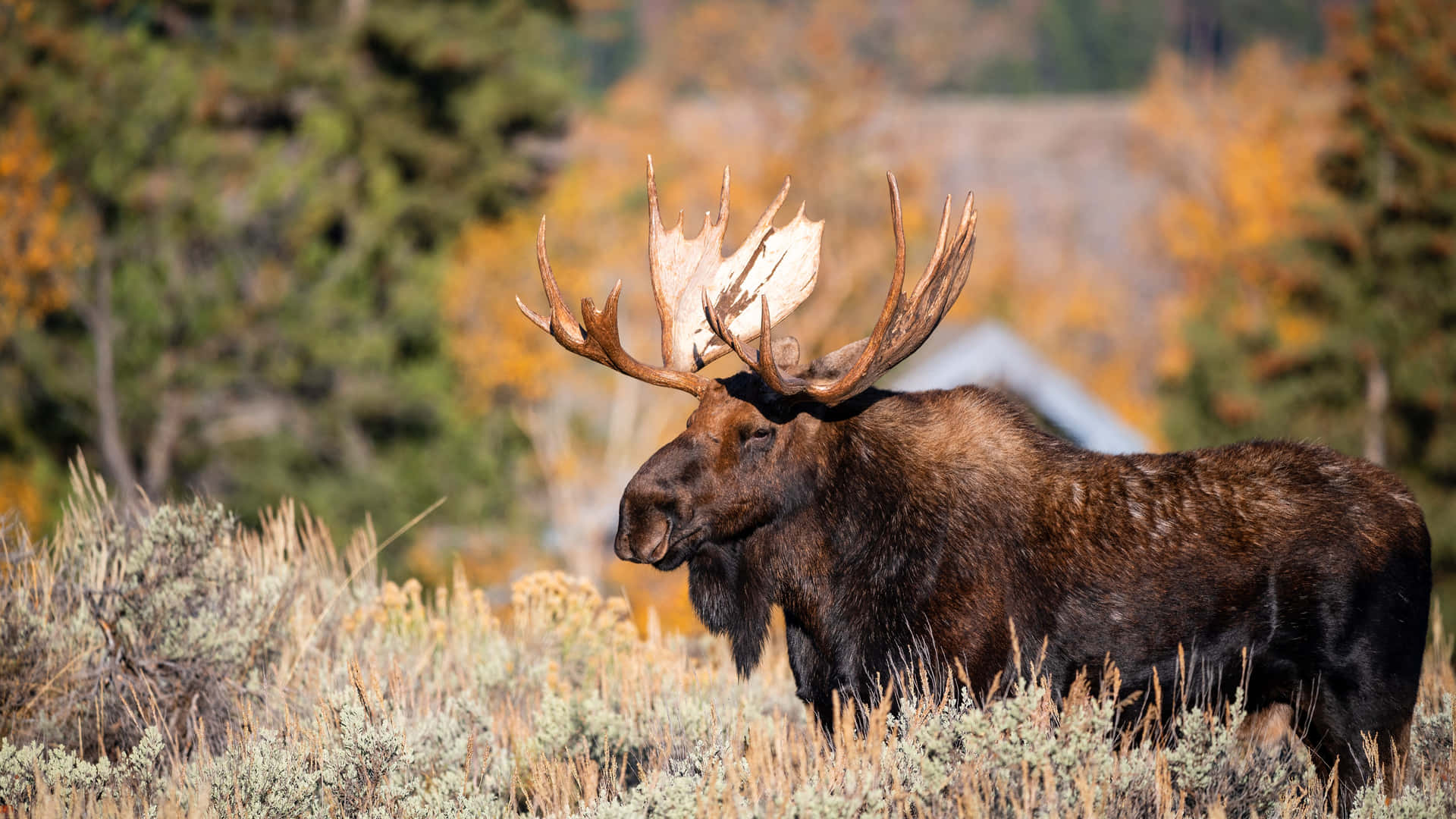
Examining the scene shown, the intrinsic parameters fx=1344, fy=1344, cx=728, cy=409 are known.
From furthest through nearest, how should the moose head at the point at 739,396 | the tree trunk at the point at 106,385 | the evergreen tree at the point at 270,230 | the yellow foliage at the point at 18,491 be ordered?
the evergreen tree at the point at 270,230 → the tree trunk at the point at 106,385 → the yellow foliage at the point at 18,491 → the moose head at the point at 739,396

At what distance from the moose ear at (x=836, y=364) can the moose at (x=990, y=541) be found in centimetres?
1

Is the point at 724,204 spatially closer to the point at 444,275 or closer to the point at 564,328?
the point at 564,328

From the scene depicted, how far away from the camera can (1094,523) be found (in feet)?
15.4

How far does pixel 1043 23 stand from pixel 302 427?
65.7 meters

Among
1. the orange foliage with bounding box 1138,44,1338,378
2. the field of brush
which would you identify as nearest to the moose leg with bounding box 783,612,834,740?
the field of brush

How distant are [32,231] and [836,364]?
24.7m

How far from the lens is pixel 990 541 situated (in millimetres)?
4719

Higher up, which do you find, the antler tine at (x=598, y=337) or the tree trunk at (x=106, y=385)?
the antler tine at (x=598, y=337)

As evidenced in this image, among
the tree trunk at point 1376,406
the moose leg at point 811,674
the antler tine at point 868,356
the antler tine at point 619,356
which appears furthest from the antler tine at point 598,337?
the tree trunk at point 1376,406

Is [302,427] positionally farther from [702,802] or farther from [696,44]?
[696,44]

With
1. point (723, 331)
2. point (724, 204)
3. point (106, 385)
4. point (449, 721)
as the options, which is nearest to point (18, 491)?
point (106, 385)

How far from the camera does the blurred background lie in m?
24.1

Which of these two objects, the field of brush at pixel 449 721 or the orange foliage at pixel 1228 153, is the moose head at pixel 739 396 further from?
the orange foliage at pixel 1228 153

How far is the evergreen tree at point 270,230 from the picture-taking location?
1066 inches
